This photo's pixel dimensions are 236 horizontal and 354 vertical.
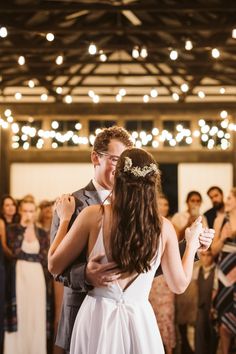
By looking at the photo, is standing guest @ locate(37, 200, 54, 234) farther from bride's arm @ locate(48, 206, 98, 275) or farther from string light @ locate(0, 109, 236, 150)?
string light @ locate(0, 109, 236, 150)

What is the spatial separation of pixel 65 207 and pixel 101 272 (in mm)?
406

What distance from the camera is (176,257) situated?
105 inches

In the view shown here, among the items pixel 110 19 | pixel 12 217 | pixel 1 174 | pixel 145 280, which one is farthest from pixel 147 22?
pixel 145 280

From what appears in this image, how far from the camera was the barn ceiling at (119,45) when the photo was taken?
9023mm

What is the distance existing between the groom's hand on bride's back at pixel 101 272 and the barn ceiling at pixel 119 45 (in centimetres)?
535

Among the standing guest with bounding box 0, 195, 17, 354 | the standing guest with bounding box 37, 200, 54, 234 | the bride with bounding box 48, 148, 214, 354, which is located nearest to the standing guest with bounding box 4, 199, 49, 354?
the standing guest with bounding box 0, 195, 17, 354

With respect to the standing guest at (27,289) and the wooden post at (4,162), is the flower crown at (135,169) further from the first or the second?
the wooden post at (4,162)

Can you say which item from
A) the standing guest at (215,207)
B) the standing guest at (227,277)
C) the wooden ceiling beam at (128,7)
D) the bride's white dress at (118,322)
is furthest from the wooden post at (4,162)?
the bride's white dress at (118,322)

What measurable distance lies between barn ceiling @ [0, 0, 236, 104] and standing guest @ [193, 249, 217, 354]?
256cm

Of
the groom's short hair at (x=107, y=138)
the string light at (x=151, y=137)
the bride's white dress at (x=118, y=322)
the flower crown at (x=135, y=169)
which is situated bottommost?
the bride's white dress at (x=118, y=322)

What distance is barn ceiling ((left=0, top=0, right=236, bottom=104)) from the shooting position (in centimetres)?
902

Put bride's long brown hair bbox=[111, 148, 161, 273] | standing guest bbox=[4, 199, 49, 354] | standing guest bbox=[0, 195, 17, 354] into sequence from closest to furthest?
1. bride's long brown hair bbox=[111, 148, 161, 273]
2. standing guest bbox=[0, 195, 17, 354]
3. standing guest bbox=[4, 199, 49, 354]

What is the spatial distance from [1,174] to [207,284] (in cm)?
940

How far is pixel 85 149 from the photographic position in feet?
51.5
